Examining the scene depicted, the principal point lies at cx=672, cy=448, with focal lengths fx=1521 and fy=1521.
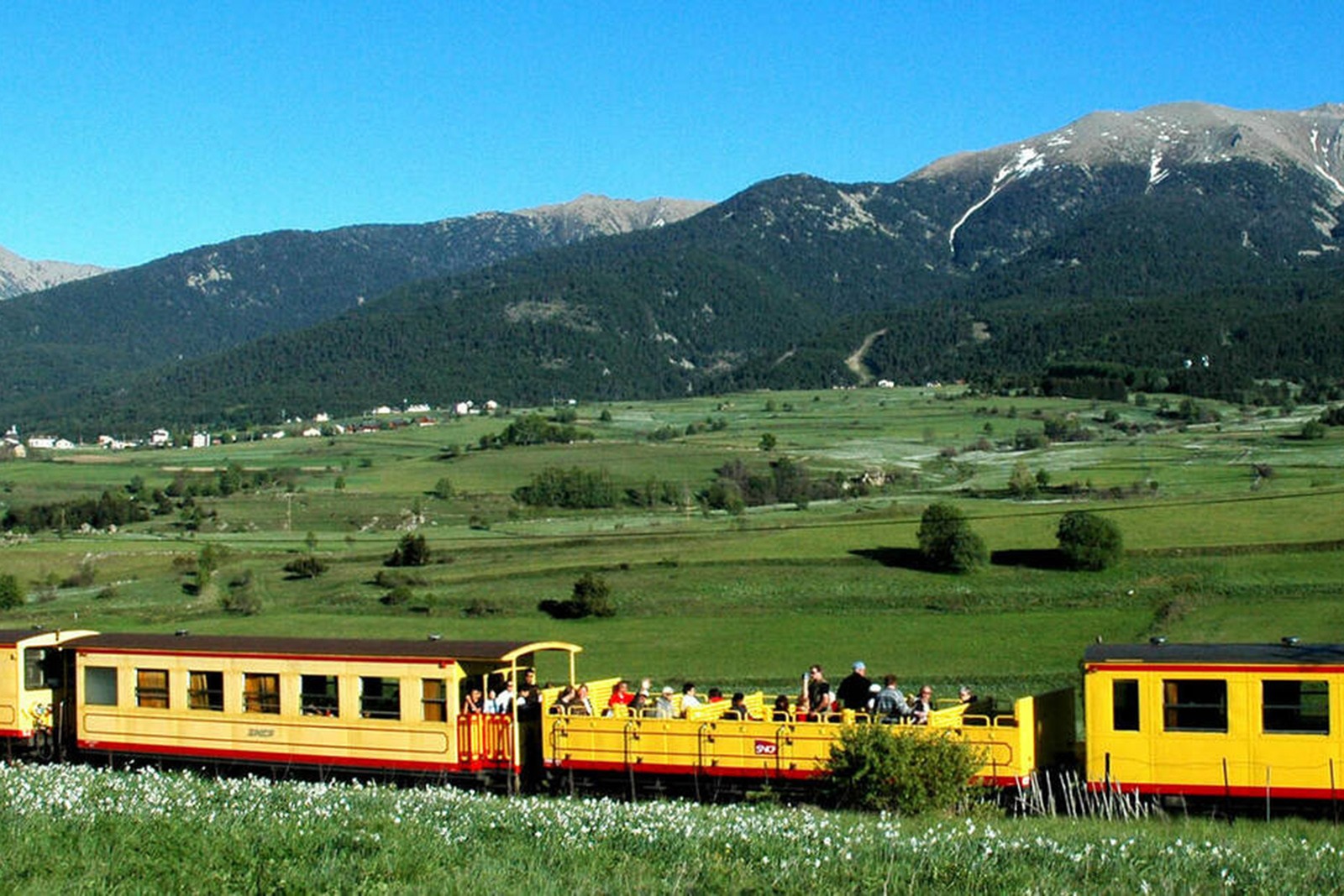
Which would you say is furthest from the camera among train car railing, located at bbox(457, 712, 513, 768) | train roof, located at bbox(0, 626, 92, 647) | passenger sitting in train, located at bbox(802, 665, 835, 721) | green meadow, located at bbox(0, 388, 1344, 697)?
green meadow, located at bbox(0, 388, 1344, 697)

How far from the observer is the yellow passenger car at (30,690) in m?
27.8

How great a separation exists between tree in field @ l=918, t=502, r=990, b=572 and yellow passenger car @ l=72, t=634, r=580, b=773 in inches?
1319

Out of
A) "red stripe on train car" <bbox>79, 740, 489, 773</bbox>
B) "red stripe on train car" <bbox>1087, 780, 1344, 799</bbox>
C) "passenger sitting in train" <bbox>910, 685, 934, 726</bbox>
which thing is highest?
"passenger sitting in train" <bbox>910, 685, 934, 726</bbox>

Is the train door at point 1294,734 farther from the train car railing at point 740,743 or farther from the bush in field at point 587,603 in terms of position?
the bush in field at point 587,603

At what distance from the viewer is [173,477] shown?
116 metres

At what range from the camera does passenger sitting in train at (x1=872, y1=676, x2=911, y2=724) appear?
19.9 meters

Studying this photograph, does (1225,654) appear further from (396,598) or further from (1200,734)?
(396,598)

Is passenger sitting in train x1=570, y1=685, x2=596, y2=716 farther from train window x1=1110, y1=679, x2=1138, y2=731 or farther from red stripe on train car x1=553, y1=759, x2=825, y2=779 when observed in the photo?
train window x1=1110, y1=679, x2=1138, y2=731

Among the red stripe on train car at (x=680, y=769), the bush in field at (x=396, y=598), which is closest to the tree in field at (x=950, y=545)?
the bush in field at (x=396, y=598)

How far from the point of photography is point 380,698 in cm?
2394

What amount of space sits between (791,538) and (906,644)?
752 inches

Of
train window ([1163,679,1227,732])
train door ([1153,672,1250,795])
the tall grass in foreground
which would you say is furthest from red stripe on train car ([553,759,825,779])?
train window ([1163,679,1227,732])

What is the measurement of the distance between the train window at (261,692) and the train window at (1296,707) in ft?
49.4

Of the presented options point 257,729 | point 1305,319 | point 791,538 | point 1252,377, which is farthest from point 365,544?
point 1305,319
